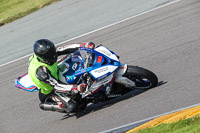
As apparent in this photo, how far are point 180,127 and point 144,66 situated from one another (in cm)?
385

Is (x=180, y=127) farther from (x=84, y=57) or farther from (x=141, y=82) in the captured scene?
(x=84, y=57)

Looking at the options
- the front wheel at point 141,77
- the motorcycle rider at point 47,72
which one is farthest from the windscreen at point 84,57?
the front wheel at point 141,77

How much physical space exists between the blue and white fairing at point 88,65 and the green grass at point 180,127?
1903 millimetres

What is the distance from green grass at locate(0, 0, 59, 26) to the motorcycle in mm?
8908

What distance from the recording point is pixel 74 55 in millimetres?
8188

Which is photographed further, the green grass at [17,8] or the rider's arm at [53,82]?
the green grass at [17,8]

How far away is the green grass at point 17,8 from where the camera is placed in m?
16.7

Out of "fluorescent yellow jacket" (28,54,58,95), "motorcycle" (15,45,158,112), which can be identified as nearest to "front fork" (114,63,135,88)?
"motorcycle" (15,45,158,112)

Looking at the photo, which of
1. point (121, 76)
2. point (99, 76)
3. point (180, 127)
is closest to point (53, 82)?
point (99, 76)

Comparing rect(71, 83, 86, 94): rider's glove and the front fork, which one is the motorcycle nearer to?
the front fork

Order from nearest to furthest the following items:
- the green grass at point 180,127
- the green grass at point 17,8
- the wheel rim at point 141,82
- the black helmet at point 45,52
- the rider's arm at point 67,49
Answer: the green grass at point 180,127, the black helmet at point 45,52, the wheel rim at point 141,82, the rider's arm at point 67,49, the green grass at point 17,8

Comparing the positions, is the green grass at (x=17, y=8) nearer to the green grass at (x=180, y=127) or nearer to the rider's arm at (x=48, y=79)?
the rider's arm at (x=48, y=79)

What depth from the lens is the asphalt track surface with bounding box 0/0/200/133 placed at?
7.88 meters

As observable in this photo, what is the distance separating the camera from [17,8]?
17.6m
